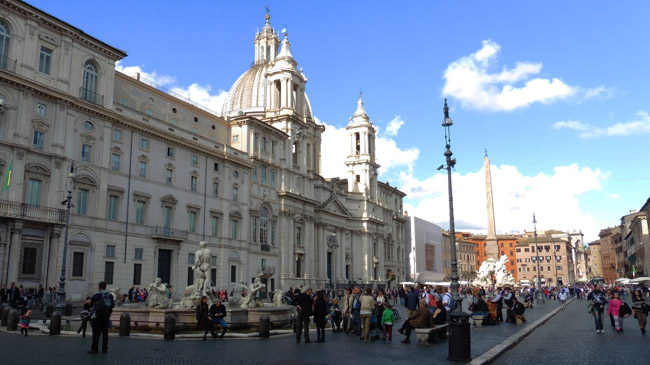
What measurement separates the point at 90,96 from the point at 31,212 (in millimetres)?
8351

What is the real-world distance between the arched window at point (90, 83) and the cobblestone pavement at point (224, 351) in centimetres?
1978

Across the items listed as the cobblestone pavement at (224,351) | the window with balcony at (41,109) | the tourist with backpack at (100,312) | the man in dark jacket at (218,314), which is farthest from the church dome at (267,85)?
the tourist with backpack at (100,312)

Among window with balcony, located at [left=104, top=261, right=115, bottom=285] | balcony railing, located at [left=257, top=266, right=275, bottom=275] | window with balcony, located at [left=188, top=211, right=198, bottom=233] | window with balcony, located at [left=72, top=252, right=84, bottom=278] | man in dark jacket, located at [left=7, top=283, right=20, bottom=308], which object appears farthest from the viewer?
balcony railing, located at [left=257, top=266, right=275, bottom=275]

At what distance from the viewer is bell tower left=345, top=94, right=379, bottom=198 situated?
7444cm

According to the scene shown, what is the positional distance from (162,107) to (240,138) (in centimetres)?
744

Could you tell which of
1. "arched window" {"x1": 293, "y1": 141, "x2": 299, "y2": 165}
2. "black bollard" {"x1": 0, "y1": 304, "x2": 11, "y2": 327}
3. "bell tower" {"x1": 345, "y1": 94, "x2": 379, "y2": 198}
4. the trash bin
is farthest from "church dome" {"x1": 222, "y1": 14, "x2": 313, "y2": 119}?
the trash bin

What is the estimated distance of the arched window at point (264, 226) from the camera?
49.2 metres

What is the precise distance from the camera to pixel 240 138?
160 ft

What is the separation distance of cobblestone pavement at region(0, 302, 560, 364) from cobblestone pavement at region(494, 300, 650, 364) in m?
0.93

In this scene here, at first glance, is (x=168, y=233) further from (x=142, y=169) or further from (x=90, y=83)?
(x=90, y=83)

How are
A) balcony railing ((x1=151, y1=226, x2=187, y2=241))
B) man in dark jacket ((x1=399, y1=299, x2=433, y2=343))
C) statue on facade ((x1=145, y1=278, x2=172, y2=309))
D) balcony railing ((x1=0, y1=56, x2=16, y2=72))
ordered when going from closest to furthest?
man in dark jacket ((x1=399, y1=299, x2=433, y2=343)) < statue on facade ((x1=145, y1=278, x2=172, y2=309)) < balcony railing ((x1=0, y1=56, x2=16, y2=72)) < balcony railing ((x1=151, y1=226, x2=187, y2=241))

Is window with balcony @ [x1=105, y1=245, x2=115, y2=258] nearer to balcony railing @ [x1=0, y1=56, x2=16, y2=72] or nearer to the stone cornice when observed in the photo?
balcony railing @ [x1=0, y1=56, x2=16, y2=72]

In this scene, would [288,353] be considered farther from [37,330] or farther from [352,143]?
[352,143]

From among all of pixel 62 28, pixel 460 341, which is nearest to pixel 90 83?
pixel 62 28
